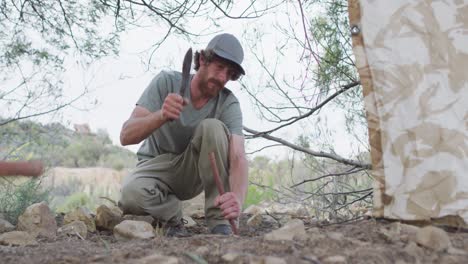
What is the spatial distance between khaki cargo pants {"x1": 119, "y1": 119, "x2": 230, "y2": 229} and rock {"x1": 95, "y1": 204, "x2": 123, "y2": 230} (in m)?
0.28

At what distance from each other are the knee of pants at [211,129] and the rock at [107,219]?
2.93 feet

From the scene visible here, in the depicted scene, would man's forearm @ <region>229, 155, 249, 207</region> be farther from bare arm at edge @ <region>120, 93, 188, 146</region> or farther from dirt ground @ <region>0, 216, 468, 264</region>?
dirt ground @ <region>0, 216, 468, 264</region>

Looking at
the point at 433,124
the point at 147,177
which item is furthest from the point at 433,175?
the point at 147,177

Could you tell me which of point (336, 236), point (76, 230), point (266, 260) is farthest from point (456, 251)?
point (76, 230)

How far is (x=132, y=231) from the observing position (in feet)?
9.36

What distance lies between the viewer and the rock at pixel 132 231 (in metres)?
2.82

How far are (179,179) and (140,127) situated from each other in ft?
1.88

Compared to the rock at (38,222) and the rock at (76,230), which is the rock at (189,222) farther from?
the rock at (38,222)

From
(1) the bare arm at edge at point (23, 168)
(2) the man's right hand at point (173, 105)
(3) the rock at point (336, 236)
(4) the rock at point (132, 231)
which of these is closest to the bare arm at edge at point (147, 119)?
(2) the man's right hand at point (173, 105)

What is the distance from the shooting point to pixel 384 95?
7.62 ft

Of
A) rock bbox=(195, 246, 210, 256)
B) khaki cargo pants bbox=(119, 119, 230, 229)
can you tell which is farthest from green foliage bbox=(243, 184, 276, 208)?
rock bbox=(195, 246, 210, 256)

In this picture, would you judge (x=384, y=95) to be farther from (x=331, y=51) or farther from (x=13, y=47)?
(x=13, y=47)

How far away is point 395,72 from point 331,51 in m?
1.83

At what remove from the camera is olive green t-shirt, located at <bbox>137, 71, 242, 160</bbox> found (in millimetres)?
3066
